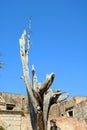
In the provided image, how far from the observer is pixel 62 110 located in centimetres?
3412

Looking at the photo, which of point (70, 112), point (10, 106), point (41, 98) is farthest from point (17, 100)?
point (41, 98)

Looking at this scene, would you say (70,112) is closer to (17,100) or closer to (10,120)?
(17,100)

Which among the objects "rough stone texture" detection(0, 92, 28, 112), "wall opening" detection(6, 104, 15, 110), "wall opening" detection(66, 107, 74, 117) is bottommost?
"wall opening" detection(66, 107, 74, 117)

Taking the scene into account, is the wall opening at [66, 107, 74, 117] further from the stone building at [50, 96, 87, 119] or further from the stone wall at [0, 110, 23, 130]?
the stone wall at [0, 110, 23, 130]

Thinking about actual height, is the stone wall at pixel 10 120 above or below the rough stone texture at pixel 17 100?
below

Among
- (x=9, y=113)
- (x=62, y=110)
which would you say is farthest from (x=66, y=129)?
(x=62, y=110)

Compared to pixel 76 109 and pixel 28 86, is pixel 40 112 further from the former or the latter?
pixel 76 109

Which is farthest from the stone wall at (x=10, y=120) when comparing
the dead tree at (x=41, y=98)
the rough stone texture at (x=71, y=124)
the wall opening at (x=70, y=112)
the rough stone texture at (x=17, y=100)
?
the dead tree at (x=41, y=98)

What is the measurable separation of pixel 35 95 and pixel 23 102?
2307 cm

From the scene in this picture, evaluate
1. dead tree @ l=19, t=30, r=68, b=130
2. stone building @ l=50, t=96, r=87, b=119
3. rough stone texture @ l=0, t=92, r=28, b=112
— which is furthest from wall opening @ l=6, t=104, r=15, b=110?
dead tree @ l=19, t=30, r=68, b=130

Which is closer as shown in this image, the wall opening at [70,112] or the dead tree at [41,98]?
the dead tree at [41,98]

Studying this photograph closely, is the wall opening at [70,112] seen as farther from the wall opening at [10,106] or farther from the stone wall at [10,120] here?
→ the stone wall at [10,120]

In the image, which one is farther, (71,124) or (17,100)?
(17,100)

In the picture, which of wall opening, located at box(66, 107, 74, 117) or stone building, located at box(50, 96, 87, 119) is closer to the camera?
stone building, located at box(50, 96, 87, 119)
